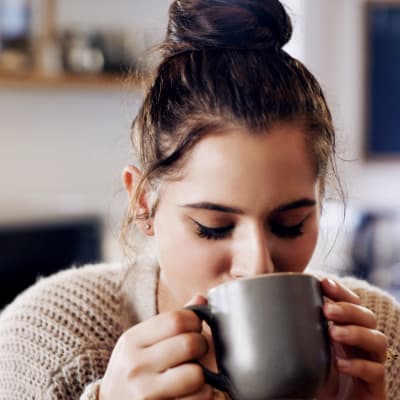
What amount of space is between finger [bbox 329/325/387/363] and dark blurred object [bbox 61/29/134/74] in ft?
7.36

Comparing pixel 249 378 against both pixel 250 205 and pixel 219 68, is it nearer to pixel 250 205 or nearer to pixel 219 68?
pixel 250 205

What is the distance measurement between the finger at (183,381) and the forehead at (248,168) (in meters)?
0.19

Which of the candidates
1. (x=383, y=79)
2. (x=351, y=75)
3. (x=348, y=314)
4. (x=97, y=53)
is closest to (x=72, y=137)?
(x=97, y=53)

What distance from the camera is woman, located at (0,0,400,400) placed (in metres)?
0.73

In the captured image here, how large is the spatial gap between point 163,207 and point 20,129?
213 centimetres

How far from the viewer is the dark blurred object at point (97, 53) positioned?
2879 millimetres

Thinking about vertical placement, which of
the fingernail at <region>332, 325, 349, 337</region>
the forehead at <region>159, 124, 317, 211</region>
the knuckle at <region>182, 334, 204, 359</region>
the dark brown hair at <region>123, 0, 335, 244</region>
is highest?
the dark brown hair at <region>123, 0, 335, 244</region>

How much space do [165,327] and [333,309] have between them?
0.16 metres

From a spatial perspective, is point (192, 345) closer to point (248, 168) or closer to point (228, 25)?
point (248, 168)

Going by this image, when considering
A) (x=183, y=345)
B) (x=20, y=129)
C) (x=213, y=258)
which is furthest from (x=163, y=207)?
(x=20, y=129)

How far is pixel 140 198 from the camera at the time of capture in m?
0.95

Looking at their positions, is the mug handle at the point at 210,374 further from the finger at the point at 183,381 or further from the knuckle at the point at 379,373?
the knuckle at the point at 379,373

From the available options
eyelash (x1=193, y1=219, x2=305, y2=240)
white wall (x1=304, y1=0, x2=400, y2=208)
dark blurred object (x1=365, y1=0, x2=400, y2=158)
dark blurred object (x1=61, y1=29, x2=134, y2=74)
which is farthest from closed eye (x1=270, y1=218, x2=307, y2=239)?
dark blurred object (x1=365, y1=0, x2=400, y2=158)

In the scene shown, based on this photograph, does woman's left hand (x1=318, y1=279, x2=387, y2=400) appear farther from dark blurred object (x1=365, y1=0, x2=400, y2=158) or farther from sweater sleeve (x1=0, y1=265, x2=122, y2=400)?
dark blurred object (x1=365, y1=0, x2=400, y2=158)
